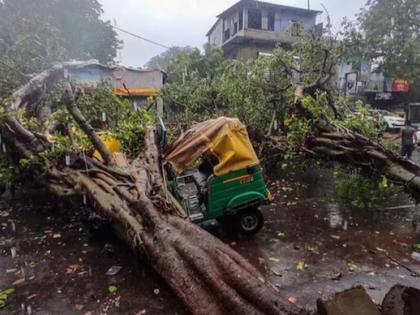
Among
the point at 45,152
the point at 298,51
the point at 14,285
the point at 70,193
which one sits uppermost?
the point at 298,51

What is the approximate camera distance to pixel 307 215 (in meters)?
7.60

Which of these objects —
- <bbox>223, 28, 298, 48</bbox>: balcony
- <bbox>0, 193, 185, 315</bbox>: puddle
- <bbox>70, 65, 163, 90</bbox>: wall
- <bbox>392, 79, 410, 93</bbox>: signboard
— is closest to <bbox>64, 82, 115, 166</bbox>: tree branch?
<bbox>0, 193, 185, 315</bbox>: puddle

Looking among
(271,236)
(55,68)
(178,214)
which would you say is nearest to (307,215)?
(271,236)

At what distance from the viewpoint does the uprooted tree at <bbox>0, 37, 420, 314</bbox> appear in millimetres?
3500

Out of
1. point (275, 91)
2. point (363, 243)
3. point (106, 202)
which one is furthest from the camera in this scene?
point (275, 91)

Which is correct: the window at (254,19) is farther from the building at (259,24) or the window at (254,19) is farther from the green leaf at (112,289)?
the green leaf at (112,289)

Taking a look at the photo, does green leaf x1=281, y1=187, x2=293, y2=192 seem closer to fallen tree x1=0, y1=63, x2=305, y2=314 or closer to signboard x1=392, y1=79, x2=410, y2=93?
fallen tree x1=0, y1=63, x2=305, y2=314

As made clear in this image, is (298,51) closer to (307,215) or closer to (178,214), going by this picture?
(307,215)

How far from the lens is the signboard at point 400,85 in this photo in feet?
85.6

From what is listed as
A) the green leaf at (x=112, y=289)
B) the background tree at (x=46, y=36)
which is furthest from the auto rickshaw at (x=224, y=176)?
the background tree at (x=46, y=36)

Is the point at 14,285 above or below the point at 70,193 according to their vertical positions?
below

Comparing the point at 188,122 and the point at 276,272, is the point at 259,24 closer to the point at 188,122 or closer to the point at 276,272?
the point at 188,122

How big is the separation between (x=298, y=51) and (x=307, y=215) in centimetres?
572

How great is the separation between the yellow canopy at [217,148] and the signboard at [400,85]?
24.4 m
